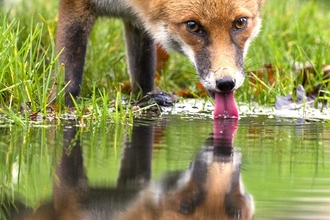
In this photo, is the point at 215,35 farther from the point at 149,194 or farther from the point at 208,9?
the point at 149,194

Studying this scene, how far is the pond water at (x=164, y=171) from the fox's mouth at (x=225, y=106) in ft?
1.59

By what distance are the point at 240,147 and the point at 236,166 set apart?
638 millimetres

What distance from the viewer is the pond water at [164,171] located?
2.72 metres

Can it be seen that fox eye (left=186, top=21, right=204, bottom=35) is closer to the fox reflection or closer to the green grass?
the green grass

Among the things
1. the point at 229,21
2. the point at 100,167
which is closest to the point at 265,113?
the point at 229,21

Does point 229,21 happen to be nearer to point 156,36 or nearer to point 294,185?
point 156,36

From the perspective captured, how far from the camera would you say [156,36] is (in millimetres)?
6273

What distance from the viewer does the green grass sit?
5.31m

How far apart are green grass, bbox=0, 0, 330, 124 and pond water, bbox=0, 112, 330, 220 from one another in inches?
16.7

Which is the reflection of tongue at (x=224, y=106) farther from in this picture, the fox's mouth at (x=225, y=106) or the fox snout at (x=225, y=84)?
the fox snout at (x=225, y=84)

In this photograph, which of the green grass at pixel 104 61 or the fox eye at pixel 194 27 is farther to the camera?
the fox eye at pixel 194 27

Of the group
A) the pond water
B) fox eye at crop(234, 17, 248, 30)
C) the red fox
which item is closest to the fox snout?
the red fox

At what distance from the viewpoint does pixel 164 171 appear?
3.44 meters

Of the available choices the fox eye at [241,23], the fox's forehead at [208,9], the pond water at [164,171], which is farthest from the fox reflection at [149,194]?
the fox eye at [241,23]
